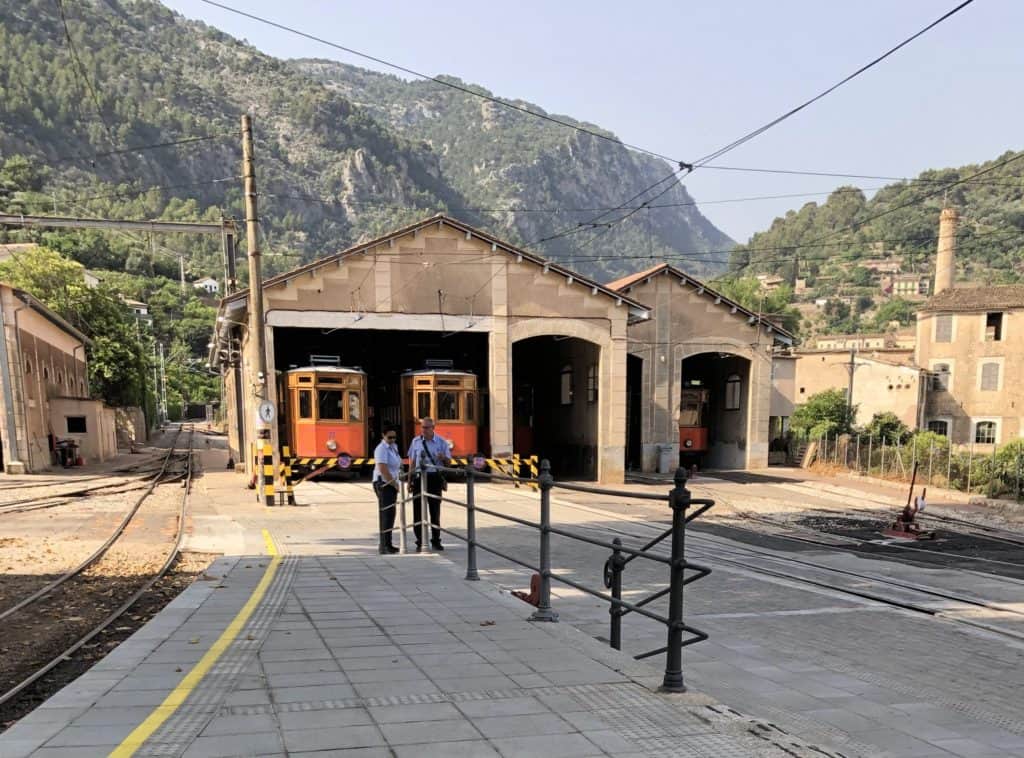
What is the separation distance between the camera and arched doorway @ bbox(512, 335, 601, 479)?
24797mm

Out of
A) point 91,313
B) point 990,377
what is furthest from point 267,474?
point 990,377

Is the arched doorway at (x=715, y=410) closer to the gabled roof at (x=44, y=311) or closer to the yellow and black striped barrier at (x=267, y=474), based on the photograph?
the yellow and black striped barrier at (x=267, y=474)

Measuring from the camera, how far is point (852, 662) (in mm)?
5223

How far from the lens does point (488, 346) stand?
2370 cm

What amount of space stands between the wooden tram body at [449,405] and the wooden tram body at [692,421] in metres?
10.3

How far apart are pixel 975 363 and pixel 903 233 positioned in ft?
245

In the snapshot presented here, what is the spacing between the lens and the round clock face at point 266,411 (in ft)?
48.3

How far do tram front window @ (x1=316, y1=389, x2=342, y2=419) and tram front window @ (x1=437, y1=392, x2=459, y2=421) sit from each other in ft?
10.3

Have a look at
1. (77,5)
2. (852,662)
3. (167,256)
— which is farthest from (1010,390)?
(77,5)

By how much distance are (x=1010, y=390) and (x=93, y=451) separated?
4716 centimetres

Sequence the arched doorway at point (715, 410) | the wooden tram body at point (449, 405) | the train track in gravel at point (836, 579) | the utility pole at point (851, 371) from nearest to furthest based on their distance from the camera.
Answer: the train track in gravel at point (836, 579)
the wooden tram body at point (449, 405)
the arched doorway at point (715, 410)
the utility pole at point (851, 371)

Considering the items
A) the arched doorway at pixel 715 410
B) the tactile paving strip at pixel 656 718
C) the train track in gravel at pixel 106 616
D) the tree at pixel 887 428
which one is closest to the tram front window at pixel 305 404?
the train track in gravel at pixel 106 616

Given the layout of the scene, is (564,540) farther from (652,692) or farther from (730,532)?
(652,692)

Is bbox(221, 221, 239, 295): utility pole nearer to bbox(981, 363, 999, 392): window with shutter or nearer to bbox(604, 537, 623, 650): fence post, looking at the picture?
bbox(604, 537, 623, 650): fence post
